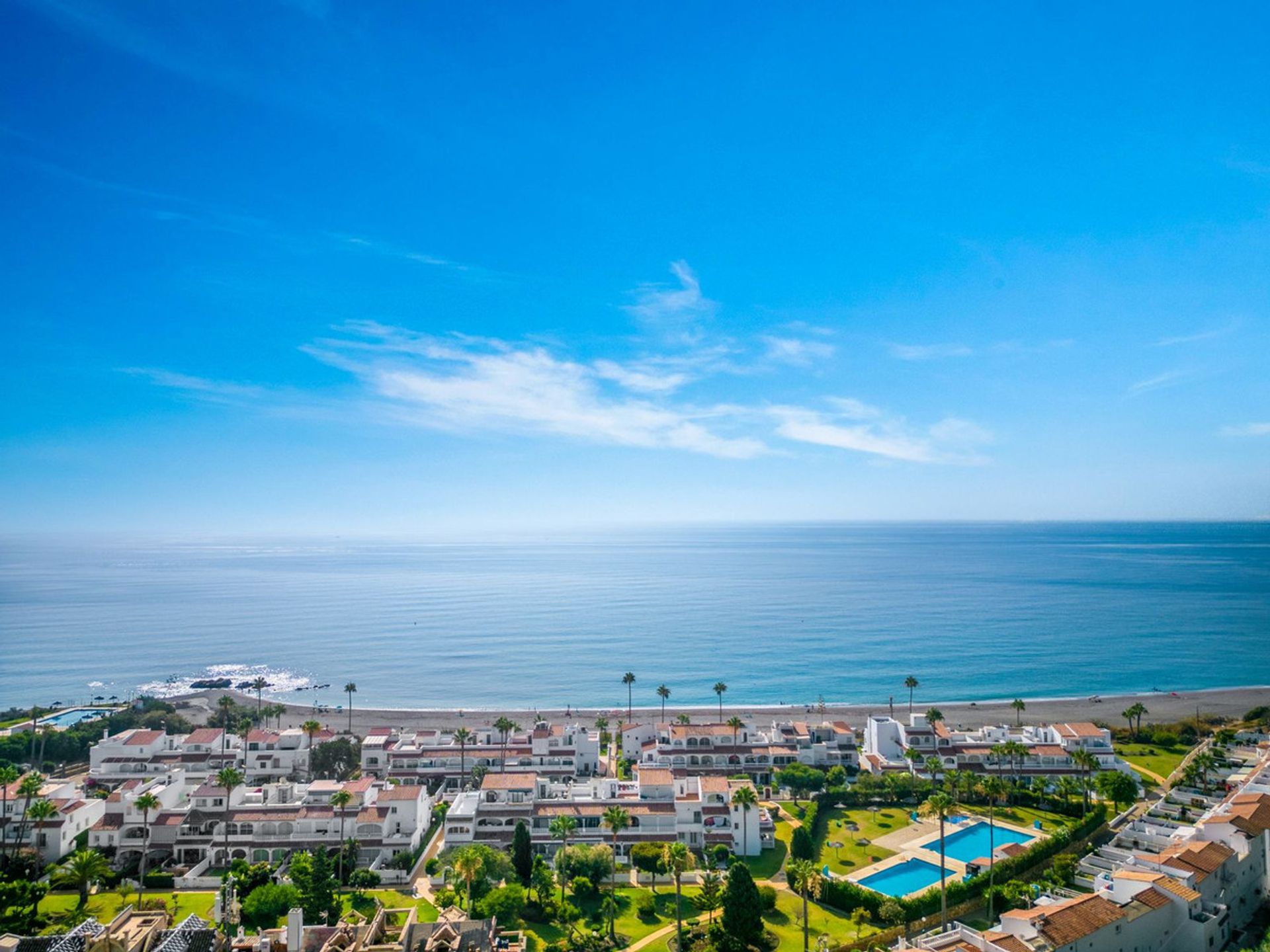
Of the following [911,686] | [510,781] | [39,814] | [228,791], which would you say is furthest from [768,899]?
[39,814]

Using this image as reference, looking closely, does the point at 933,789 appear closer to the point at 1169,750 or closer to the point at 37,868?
the point at 1169,750

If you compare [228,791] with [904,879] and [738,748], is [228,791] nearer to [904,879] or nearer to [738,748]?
[738,748]

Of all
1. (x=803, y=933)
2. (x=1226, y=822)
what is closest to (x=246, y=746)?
(x=803, y=933)

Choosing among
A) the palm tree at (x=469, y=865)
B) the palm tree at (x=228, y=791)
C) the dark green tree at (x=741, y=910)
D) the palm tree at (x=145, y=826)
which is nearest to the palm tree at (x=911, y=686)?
the dark green tree at (x=741, y=910)

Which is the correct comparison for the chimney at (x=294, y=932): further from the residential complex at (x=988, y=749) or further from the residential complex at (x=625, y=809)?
the residential complex at (x=988, y=749)

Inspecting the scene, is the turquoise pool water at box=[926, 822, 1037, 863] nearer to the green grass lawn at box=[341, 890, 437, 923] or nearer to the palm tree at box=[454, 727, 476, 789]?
the green grass lawn at box=[341, 890, 437, 923]

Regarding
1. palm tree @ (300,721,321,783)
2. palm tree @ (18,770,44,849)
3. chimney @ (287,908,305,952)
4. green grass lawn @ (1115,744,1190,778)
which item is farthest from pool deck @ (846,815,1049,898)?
palm tree @ (18,770,44,849)
